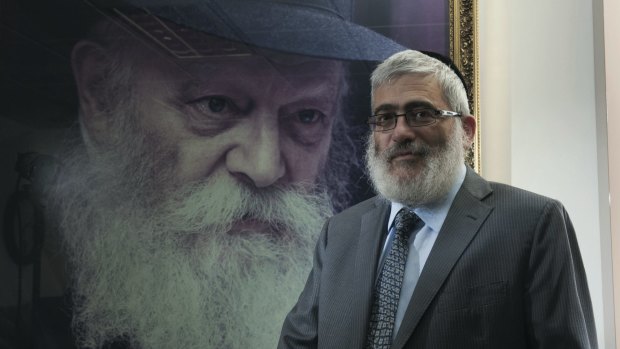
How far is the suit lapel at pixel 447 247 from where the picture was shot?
3.38 ft

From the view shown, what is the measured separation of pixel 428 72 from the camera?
1175 millimetres

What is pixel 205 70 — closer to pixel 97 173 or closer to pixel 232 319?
pixel 97 173

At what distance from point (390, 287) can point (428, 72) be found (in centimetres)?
44

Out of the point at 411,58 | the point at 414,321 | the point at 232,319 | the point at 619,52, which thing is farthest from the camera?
the point at 232,319

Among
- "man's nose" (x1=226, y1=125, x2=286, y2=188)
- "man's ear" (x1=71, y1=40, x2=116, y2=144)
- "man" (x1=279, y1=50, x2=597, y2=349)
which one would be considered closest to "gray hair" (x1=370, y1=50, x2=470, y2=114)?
"man" (x1=279, y1=50, x2=597, y2=349)

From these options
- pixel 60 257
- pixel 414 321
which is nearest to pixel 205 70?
pixel 60 257

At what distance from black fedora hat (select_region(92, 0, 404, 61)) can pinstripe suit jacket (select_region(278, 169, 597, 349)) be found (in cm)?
74

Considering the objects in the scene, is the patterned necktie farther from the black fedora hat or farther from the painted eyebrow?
the black fedora hat

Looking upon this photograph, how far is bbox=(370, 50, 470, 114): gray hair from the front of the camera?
1177mm

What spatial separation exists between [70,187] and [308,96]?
81cm

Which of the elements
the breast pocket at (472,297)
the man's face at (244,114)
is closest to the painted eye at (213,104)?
the man's face at (244,114)

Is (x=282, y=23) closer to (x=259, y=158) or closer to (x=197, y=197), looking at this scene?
(x=259, y=158)

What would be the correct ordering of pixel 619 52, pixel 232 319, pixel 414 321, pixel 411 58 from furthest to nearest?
pixel 232 319 < pixel 619 52 < pixel 411 58 < pixel 414 321

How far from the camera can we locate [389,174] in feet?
3.90
